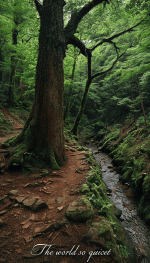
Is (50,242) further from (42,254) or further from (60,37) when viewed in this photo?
(60,37)

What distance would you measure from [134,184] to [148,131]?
3.92 m

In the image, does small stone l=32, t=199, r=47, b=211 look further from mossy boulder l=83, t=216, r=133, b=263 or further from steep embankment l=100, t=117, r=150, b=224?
steep embankment l=100, t=117, r=150, b=224

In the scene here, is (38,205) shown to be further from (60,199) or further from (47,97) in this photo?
(47,97)

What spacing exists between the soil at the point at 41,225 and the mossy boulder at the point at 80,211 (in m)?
0.09

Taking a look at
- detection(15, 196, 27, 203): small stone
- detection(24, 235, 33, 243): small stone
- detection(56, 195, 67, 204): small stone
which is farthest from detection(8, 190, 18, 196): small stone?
detection(24, 235, 33, 243): small stone

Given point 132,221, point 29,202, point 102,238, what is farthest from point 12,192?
point 132,221

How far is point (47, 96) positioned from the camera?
4344 mm

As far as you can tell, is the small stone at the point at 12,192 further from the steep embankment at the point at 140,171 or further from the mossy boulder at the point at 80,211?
the steep embankment at the point at 140,171

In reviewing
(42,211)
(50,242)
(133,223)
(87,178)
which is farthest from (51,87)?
(133,223)

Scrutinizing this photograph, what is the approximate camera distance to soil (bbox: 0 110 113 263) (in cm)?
180

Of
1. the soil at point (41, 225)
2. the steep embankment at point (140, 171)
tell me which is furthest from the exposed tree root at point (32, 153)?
the steep embankment at point (140, 171)

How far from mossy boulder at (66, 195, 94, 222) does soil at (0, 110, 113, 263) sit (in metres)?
0.09

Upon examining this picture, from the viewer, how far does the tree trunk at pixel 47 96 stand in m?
4.28

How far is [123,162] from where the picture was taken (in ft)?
25.9
